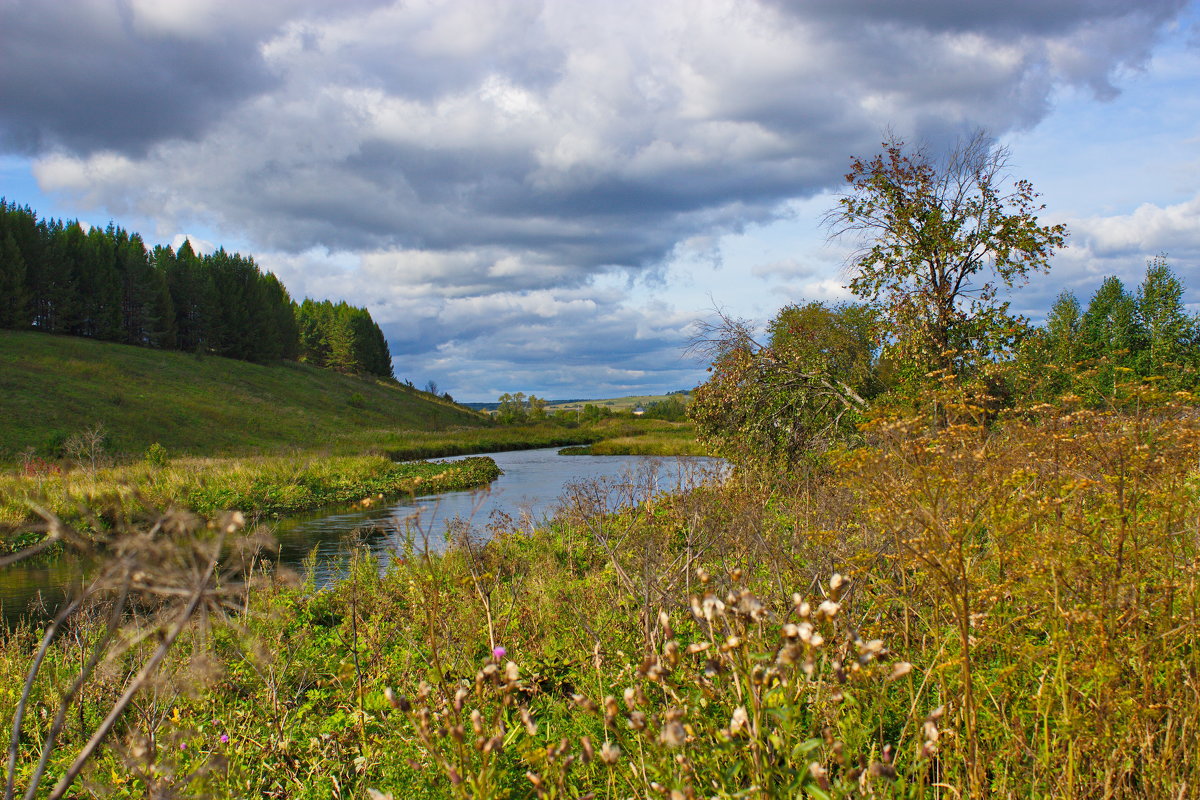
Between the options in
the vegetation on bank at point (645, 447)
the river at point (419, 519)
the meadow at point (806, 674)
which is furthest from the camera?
the vegetation on bank at point (645, 447)

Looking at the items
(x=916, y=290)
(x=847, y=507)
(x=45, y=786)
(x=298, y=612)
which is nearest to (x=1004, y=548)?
(x=847, y=507)

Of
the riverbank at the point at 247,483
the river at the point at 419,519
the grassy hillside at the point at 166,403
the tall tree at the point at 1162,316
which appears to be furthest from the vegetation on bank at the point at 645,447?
the tall tree at the point at 1162,316

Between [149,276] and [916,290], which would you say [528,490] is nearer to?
[916,290]

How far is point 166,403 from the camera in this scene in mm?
36938

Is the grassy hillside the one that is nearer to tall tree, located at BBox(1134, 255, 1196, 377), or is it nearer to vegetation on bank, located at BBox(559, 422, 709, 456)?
vegetation on bank, located at BBox(559, 422, 709, 456)

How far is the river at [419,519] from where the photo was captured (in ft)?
30.8

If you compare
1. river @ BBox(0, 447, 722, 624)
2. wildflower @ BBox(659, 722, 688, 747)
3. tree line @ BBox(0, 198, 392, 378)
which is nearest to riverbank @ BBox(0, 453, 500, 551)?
river @ BBox(0, 447, 722, 624)

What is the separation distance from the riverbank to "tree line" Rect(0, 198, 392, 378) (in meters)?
31.1

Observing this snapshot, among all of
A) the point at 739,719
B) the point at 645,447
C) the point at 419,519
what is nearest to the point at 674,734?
the point at 739,719

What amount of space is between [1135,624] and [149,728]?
3980mm

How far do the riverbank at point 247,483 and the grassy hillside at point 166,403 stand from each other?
6378 millimetres

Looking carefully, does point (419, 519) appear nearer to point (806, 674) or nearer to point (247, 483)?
point (806, 674)

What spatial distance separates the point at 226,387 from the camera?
47.3m

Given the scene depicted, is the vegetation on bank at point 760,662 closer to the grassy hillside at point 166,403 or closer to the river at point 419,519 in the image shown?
the river at point 419,519
